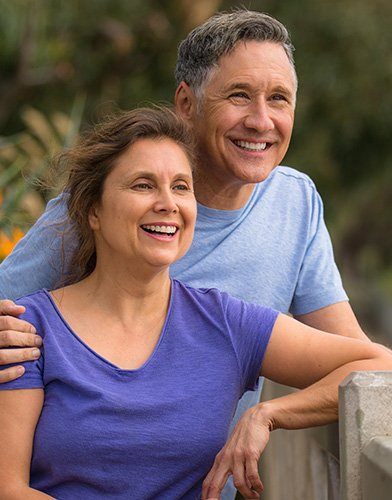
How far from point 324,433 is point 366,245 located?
31.2 m

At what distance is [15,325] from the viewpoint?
9.97 feet

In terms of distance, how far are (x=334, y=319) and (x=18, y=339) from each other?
118 centimetres

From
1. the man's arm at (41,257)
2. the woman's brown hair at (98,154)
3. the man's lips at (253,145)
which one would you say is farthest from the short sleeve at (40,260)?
the man's lips at (253,145)

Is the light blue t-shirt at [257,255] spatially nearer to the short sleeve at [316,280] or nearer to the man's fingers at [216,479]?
the short sleeve at [316,280]

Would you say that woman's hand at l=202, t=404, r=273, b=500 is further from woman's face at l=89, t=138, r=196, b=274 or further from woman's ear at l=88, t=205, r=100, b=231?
woman's ear at l=88, t=205, r=100, b=231

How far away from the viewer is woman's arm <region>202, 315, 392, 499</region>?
9.64 feet

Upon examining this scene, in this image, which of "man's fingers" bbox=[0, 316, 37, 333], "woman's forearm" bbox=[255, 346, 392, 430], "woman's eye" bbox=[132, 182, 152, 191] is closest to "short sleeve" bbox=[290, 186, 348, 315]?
"woman's forearm" bbox=[255, 346, 392, 430]

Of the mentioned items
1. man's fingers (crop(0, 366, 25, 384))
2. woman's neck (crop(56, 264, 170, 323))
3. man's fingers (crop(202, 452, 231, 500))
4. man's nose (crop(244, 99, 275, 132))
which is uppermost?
man's nose (crop(244, 99, 275, 132))

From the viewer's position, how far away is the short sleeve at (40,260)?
3.56 metres

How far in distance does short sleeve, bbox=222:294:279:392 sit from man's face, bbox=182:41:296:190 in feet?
2.12

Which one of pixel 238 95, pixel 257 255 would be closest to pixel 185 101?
pixel 238 95

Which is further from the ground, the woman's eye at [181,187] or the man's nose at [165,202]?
the woman's eye at [181,187]

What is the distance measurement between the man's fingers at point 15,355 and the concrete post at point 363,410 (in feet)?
2.52

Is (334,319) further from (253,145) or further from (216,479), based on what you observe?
(216,479)
